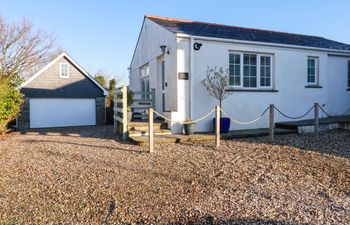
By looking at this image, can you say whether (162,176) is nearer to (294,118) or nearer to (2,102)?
(294,118)

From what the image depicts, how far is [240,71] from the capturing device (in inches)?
429

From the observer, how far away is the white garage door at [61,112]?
59.1ft

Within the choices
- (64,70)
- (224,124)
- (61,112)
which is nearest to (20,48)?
(64,70)

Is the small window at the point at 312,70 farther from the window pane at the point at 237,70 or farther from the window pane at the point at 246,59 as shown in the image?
the window pane at the point at 237,70

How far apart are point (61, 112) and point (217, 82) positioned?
42.1ft

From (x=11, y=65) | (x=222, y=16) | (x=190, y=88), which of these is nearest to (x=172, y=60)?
(x=190, y=88)

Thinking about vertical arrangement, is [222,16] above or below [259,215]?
above

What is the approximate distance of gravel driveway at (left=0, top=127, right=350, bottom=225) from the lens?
3.43 meters

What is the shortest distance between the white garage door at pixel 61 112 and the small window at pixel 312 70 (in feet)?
46.4

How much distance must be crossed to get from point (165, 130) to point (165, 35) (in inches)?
157

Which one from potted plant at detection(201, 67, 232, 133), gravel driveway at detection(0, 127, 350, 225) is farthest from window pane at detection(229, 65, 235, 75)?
gravel driveway at detection(0, 127, 350, 225)

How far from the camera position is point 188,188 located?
14.6 ft

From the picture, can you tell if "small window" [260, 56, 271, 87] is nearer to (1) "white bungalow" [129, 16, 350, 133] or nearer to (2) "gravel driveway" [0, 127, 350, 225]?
(1) "white bungalow" [129, 16, 350, 133]

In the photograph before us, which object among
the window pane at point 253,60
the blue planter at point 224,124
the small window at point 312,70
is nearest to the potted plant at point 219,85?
the blue planter at point 224,124
